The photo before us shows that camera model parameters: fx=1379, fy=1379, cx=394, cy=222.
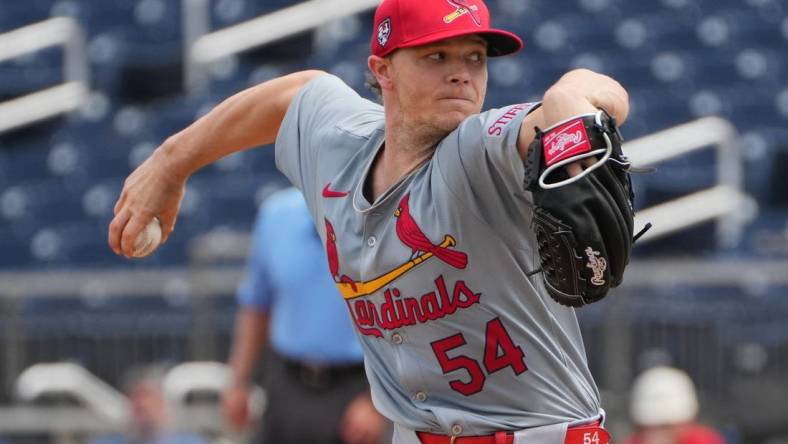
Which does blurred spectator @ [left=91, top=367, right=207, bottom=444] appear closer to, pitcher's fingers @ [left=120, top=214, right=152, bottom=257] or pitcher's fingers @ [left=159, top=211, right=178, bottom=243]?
pitcher's fingers @ [left=159, top=211, right=178, bottom=243]

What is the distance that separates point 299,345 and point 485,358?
9.85 ft

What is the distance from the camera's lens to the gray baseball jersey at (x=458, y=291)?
3033mm

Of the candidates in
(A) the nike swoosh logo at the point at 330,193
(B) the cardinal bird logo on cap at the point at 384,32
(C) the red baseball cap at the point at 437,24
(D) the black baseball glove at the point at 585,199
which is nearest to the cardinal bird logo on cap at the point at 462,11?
(C) the red baseball cap at the point at 437,24

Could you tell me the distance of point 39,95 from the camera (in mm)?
12062

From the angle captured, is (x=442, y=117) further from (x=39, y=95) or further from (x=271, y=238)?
(x=39, y=95)

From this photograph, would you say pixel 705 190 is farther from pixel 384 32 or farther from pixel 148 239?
pixel 384 32

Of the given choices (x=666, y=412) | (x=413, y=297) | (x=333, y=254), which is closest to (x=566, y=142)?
(x=413, y=297)

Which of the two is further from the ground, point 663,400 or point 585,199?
point 585,199

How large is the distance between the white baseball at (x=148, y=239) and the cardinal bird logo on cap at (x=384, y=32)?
903mm

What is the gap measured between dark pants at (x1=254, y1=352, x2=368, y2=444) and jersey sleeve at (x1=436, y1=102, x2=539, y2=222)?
319cm

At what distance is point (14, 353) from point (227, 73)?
4.05 m

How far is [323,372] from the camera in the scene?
6.17m

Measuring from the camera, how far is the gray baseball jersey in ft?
9.95

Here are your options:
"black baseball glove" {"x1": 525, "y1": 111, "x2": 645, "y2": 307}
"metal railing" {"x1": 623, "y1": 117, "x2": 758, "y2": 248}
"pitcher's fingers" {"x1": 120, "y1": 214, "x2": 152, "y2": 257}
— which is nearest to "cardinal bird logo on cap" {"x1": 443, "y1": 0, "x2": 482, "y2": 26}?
"black baseball glove" {"x1": 525, "y1": 111, "x2": 645, "y2": 307}
